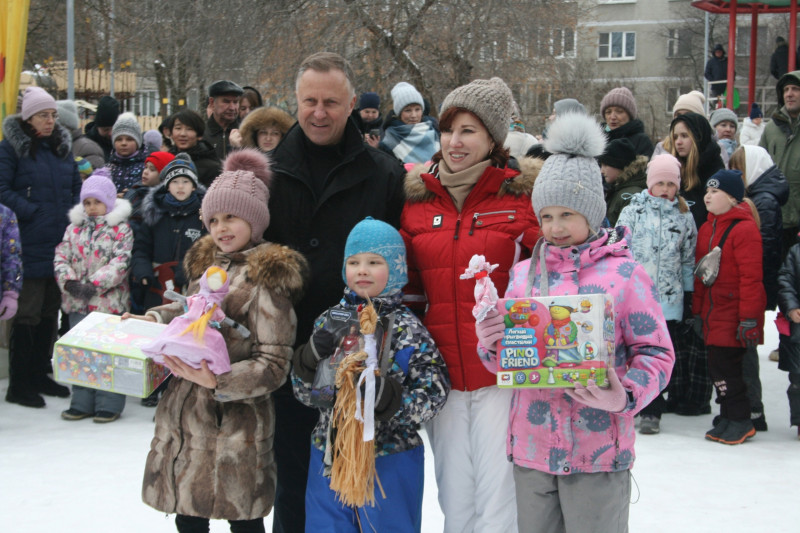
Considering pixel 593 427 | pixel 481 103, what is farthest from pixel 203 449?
pixel 481 103

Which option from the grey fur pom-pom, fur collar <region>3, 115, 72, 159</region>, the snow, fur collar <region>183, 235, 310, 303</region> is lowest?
the snow

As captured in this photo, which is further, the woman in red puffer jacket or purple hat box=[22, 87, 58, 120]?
purple hat box=[22, 87, 58, 120]

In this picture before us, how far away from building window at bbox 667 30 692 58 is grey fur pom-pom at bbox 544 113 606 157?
1620 inches

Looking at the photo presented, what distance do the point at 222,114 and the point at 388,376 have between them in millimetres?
5167

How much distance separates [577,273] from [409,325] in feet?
2.01

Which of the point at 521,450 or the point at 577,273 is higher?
the point at 577,273

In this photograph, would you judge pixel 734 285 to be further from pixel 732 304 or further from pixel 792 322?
pixel 792 322

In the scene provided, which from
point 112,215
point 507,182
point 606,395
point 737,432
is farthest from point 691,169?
point 112,215

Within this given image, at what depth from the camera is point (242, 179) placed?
304 cm

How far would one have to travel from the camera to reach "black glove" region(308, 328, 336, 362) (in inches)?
108

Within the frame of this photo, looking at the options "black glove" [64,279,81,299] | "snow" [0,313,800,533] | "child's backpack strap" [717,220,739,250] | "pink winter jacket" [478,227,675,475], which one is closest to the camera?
"pink winter jacket" [478,227,675,475]

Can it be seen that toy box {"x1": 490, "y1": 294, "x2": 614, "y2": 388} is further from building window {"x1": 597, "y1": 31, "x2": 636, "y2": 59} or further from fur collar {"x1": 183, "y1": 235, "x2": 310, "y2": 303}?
building window {"x1": 597, "y1": 31, "x2": 636, "y2": 59}

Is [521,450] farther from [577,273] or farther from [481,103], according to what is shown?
[481,103]

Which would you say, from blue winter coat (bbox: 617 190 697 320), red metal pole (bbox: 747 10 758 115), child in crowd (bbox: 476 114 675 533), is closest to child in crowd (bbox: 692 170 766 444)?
blue winter coat (bbox: 617 190 697 320)
